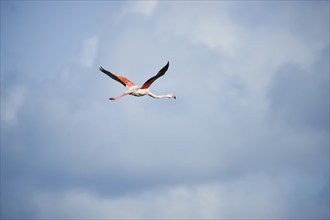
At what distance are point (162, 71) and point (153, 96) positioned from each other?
549cm

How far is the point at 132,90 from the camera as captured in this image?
52531 millimetres

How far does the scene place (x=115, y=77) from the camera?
54906 mm

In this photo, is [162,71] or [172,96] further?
[172,96]

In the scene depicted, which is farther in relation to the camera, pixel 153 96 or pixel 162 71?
pixel 153 96

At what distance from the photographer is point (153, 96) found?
2167 inches

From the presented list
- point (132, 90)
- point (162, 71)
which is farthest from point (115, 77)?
point (162, 71)

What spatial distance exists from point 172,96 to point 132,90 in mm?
5408

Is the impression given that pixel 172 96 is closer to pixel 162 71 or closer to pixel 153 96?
pixel 153 96

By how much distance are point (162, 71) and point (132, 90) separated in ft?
12.6

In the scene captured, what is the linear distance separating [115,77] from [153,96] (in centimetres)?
359

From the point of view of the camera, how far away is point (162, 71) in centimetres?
4991

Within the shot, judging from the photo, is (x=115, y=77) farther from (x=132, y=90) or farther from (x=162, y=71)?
(x=162, y=71)

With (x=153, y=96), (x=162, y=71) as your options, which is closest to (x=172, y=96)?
(x=153, y=96)

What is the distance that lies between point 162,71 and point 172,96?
7.18 meters
